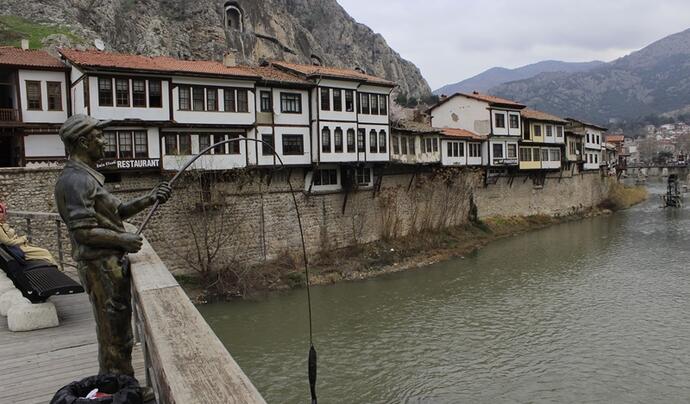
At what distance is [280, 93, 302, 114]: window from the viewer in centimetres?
2501

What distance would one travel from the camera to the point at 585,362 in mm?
14672

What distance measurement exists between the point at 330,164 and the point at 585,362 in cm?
1540

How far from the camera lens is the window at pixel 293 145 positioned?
25.1m

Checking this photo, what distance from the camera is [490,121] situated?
37.8m

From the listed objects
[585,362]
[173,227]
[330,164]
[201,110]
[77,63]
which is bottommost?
[585,362]

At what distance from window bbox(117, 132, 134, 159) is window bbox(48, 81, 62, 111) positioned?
285 centimetres

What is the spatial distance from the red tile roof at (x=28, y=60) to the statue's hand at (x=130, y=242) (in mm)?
20200

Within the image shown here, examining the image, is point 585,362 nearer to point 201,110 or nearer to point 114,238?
point 114,238

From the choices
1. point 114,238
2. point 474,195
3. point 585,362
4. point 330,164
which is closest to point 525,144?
point 474,195

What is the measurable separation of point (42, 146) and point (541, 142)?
36.3 m

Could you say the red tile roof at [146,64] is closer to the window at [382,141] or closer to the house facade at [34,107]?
the house facade at [34,107]

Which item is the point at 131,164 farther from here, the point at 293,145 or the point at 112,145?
the point at 293,145

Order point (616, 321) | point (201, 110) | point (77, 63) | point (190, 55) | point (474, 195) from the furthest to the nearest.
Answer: point (190, 55), point (474, 195), point (201, 110), point (77, 63), point (616, 321)

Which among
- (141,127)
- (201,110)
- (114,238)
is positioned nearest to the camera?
(114,238)
